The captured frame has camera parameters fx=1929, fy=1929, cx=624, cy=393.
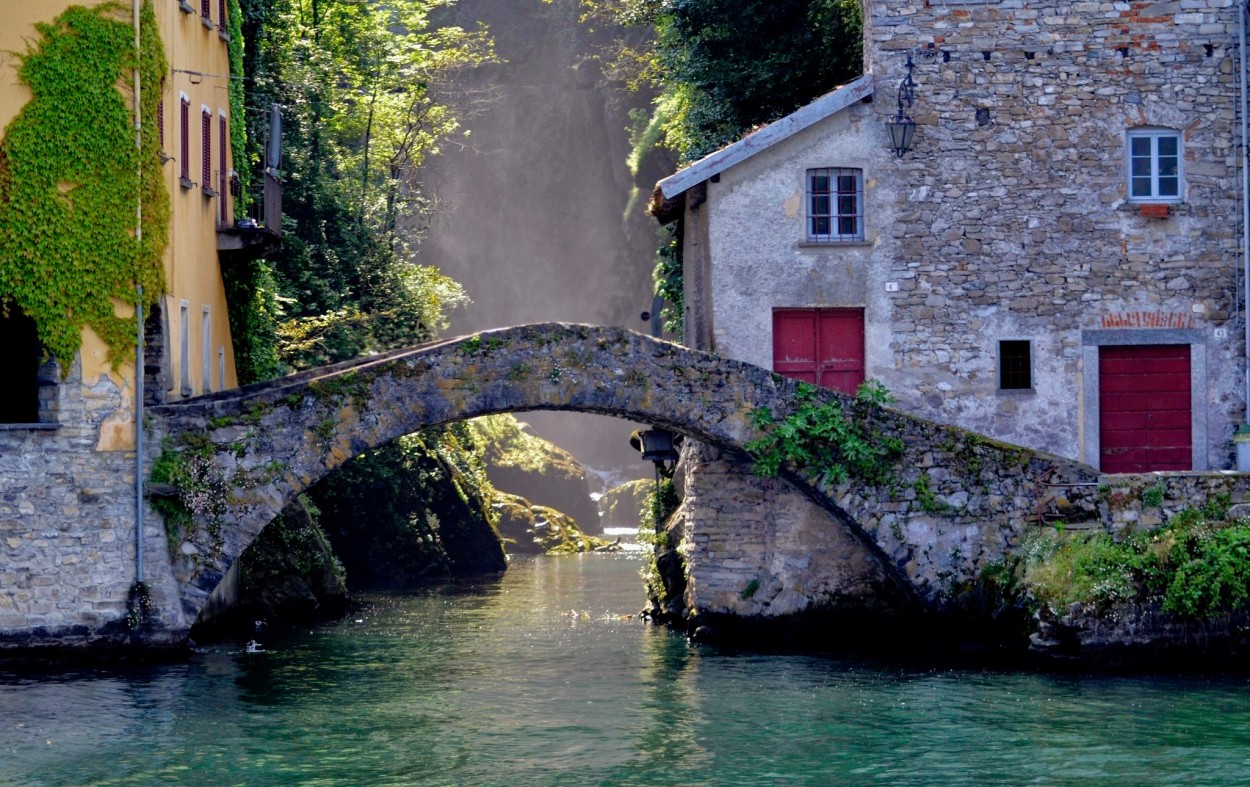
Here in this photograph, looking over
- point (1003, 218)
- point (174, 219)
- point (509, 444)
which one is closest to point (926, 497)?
point (1003, 218)

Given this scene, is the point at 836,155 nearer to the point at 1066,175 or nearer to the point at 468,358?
the point at 1066,175

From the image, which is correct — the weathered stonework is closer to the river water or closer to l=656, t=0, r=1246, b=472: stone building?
the river water

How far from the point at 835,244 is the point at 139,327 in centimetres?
846

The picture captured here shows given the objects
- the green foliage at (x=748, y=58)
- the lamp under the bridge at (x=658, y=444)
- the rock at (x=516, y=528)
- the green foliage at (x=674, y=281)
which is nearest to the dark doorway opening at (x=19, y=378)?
the lamp under the bridge at (x=658, y=444)

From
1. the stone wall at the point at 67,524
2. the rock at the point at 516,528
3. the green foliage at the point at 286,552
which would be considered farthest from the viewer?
the rock at the point at 516,528

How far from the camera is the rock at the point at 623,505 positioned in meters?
55.6

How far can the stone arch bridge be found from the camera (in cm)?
2103

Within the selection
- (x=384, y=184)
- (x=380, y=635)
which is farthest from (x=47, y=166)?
(x=384, y=184)

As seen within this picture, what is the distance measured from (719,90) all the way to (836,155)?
17.5 ft

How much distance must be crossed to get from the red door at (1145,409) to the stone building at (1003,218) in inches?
8.1

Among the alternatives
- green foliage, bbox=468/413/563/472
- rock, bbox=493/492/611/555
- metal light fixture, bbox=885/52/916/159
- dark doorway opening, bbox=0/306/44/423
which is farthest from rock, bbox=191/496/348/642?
rock, bbox=493/492/611/555

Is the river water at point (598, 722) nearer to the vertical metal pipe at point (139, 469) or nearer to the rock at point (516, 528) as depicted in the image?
the vertical metal pipe at point (139, 469)

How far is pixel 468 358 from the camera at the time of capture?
2122cm

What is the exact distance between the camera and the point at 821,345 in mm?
24109
